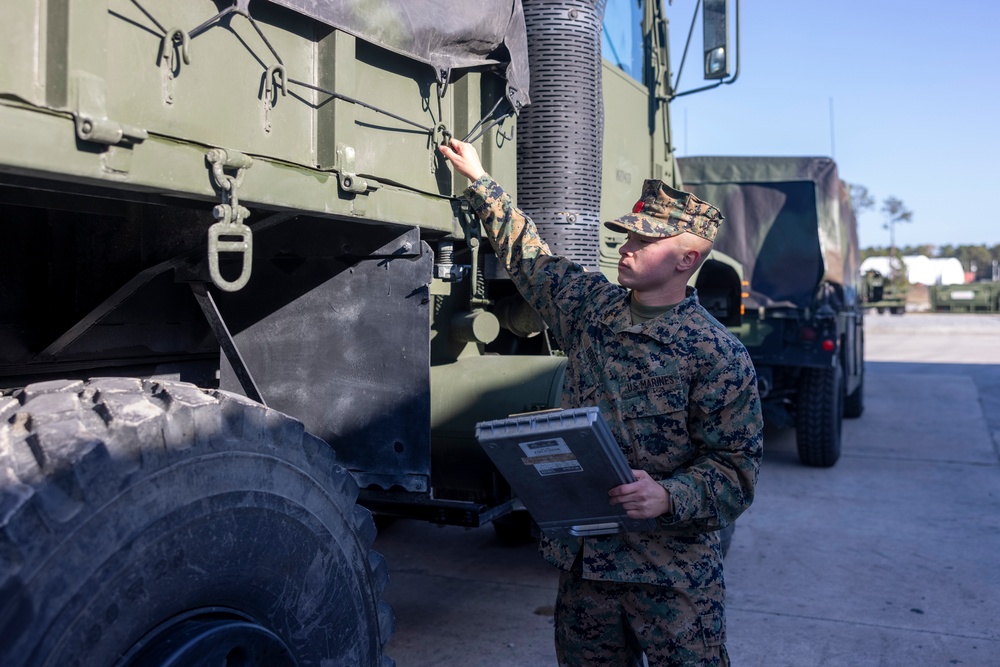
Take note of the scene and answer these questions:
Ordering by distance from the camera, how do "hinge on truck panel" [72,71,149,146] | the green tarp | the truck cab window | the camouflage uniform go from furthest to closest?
the green tarp → the truck cab window → the camouflage uniform → "hinge on truck panel" [72,71,149,146]

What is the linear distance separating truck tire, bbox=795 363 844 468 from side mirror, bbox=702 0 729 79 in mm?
3417

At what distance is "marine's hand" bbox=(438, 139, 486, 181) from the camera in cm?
247

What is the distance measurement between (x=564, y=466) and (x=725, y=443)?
0.41m

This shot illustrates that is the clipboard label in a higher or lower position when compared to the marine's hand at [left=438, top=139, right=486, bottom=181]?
lower

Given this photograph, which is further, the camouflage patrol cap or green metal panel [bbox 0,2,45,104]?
the camouflage patrol cap

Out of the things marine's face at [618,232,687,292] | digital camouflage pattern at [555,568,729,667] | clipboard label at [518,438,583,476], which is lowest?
digital camouflage pattern at [555,568,729,667]

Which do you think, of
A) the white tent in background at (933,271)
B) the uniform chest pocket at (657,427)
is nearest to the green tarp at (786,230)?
the uniform chest pocket at (657,427)

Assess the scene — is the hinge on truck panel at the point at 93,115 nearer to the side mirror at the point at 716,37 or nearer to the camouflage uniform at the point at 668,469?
the camouflage uniform at the point at 668,469

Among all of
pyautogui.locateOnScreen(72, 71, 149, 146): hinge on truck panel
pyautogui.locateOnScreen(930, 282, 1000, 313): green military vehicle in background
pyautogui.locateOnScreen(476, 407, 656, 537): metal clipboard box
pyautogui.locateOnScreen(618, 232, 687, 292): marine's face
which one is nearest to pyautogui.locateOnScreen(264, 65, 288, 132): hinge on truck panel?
pyautogui.locateOnScreen(72, 71, 149, 146): hinge on truck panel

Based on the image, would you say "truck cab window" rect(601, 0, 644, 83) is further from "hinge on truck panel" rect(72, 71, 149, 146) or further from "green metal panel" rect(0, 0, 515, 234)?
"hinge on truck panel" rect(72, 71, 149, 146)

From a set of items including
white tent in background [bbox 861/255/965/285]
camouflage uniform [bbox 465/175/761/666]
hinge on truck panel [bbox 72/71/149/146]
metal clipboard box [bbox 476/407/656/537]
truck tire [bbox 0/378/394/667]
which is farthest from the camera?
white tent in background [bbox 861/255/965/285]

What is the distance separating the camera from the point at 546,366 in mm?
3350

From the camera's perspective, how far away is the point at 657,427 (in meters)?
2.22

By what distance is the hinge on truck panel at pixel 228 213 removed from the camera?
1716mm
